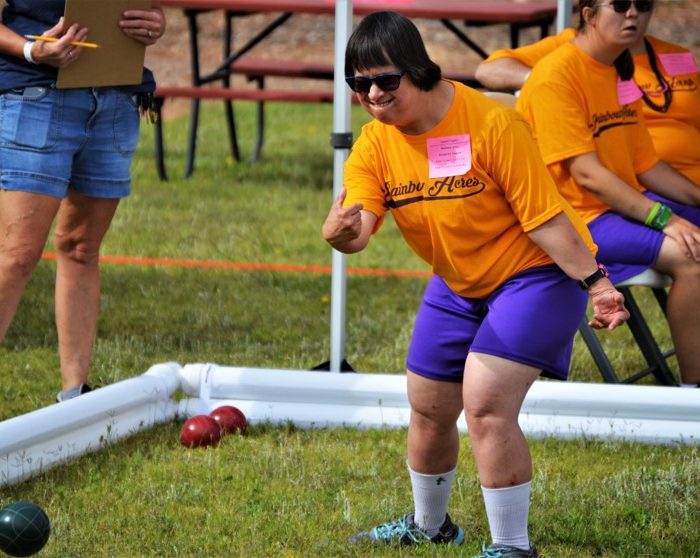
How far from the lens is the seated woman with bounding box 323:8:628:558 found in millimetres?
3500

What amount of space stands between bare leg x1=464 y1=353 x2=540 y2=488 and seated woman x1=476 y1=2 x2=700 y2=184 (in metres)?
2.49

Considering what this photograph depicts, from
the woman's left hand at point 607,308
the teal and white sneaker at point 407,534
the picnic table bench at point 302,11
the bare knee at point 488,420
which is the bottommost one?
the picnic table bench at point 302,11

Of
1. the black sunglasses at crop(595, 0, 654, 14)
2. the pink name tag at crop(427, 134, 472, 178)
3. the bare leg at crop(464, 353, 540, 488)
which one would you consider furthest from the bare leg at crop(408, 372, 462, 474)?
the black sunglasses at crop(595, 0, 654, 14)

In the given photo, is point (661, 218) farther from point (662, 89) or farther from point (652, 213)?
point (662, 89)

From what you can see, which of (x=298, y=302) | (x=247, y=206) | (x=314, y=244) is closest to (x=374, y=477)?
(x=298, y=302)

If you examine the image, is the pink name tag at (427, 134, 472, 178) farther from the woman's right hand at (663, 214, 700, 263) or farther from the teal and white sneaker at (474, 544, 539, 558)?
the woman's right hand at (663, 214, 700, 263)

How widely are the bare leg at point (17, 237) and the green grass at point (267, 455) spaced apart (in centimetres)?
64

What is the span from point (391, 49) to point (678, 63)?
289cm

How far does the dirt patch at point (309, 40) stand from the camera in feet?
58.9

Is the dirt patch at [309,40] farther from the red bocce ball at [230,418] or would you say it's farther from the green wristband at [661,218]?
the red bocce ball at [230,418]

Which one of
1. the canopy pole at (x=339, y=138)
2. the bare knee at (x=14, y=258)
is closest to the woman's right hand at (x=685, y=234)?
the canopy pole at (x=339, y=138)

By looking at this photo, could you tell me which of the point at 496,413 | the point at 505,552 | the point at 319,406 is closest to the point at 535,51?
the point at 319,406

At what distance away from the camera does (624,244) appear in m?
5.39

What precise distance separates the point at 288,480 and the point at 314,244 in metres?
4.51
